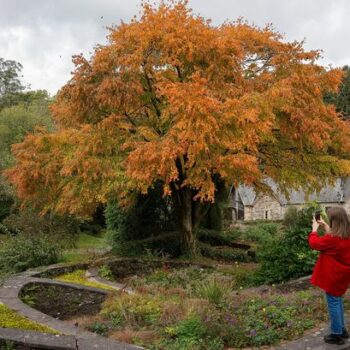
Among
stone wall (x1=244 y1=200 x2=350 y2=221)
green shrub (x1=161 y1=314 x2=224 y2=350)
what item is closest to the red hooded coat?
green shrub (x1=161 y1=314 x2=224 y2=350)

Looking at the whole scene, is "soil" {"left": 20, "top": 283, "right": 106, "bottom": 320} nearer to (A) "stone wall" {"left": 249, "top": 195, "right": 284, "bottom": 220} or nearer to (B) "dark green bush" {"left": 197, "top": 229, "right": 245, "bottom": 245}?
(B) "dark green bush" {"left": 197, "top": 229, "right": 245, "bottom": 245}

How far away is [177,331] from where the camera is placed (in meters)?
5.28

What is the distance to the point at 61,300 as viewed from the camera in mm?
8172

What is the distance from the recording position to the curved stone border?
509 cm

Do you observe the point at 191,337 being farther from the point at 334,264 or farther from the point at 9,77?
the point at 9,77

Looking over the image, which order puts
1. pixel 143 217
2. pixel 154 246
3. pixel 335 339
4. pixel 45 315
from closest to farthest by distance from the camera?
pixel 335 339, pixel 45 315, pixel 154 246, pixel 143 217

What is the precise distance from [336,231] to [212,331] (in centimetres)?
182

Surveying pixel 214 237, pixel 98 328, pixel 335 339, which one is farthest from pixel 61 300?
pixel 214 237

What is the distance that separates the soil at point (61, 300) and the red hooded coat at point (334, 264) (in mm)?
3702

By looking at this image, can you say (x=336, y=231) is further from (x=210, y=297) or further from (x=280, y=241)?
(x=280, y=241)

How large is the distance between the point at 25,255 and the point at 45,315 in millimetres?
5401

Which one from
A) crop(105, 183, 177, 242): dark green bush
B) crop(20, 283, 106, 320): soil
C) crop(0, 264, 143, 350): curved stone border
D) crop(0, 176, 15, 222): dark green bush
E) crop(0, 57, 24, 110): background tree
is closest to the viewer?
crop(0, 264, 143, 350): curved stone border

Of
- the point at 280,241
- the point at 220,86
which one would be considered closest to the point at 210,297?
the point at 280,241

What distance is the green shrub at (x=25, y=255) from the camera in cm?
1144
